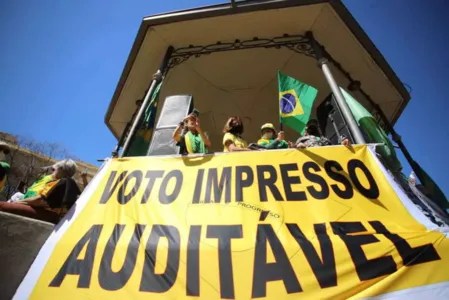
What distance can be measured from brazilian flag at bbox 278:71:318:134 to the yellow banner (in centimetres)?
107

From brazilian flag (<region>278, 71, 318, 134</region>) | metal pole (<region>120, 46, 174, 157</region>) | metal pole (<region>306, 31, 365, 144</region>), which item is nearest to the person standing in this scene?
metal pole (<region>120, 46, 174, 157</region>)

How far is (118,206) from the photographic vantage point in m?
2.94

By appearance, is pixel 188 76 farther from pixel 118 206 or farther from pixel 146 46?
pixel 118 206

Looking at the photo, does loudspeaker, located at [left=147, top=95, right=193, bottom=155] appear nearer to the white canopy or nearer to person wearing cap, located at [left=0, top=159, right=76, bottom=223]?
person wearing cap, located at [left=0, top=159, right=76, bottom=223]

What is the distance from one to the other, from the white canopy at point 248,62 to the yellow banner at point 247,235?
3242 mm

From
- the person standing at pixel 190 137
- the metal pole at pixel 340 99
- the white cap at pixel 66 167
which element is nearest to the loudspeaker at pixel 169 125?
the person standing at pixel 190 137

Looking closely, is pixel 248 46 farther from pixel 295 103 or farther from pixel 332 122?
pixel 332 122

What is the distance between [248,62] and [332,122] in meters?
2.98

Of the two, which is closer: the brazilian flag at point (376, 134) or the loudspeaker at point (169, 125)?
the brazilian flag at point (376, 134)

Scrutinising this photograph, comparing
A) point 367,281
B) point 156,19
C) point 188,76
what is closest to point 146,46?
point 156,19

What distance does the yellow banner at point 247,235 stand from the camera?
83.4 inches

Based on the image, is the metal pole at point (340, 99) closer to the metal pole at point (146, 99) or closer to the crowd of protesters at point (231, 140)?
the crowd of protesters at point (231, 140)

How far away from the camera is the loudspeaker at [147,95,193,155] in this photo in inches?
Answer: 163

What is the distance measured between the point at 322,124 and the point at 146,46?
4.18 m
